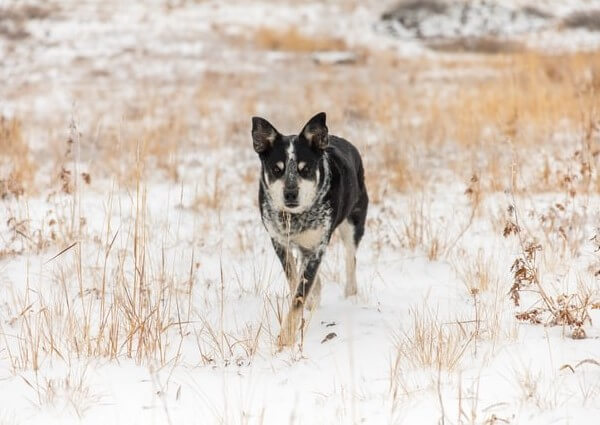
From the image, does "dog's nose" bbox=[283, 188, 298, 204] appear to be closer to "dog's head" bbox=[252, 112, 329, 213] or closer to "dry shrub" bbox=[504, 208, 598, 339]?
"dog's head" bbox=[252, 112, 329, 213]

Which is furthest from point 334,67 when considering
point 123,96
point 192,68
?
point 123,96

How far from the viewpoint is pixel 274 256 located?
235 inches

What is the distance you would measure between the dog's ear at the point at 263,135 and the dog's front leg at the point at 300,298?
2.67ft

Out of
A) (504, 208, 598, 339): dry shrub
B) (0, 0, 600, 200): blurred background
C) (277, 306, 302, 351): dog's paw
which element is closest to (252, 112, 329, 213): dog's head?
(277, 306, 302, 351): dog's paw

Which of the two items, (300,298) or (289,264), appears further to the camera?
(289,264)

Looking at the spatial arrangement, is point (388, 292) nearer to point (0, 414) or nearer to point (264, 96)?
point (0, 414)

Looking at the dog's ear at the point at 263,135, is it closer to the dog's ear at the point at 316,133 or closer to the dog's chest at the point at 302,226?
the dog's ear at the point at 316,133

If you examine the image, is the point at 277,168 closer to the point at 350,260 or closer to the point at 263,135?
the point at 263,135

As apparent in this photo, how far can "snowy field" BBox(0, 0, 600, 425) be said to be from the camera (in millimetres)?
3361

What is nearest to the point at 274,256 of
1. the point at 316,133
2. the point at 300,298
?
the point at 316,133

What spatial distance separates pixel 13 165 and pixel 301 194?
4514mm

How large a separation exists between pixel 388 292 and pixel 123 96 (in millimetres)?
10423

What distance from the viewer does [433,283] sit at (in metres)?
5.19

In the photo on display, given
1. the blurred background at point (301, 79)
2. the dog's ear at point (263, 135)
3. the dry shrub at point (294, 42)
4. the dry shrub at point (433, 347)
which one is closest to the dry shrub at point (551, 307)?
the dry shrub at point (433, 347)
